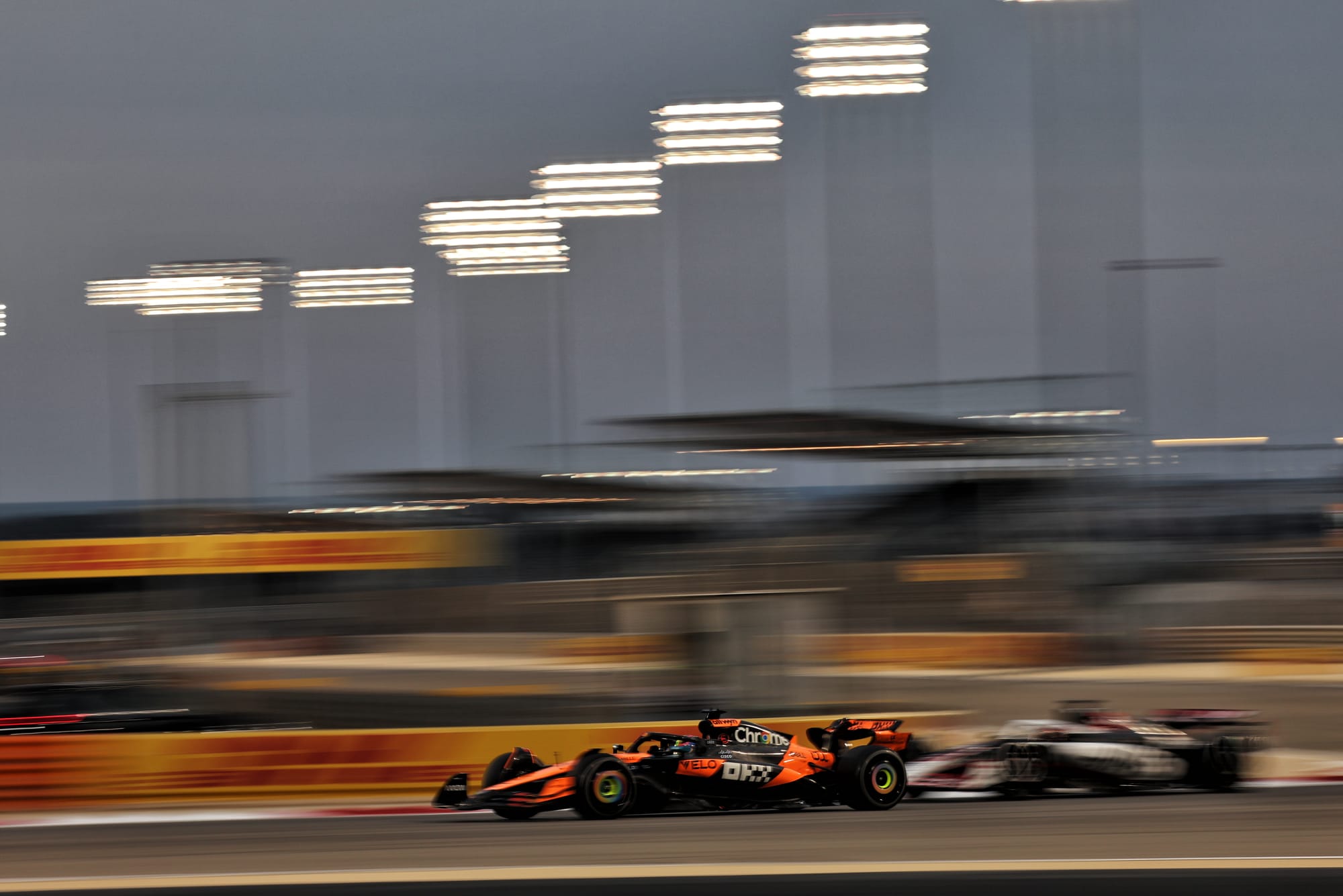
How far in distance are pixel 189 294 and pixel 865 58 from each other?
8514 mm

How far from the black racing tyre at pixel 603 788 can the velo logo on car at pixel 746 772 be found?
68 centimetres

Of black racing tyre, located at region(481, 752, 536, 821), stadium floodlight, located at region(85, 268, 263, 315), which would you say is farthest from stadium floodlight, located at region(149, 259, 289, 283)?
black racing tyre, located at region(481, 752, 536, 821)

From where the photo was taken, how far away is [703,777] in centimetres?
955

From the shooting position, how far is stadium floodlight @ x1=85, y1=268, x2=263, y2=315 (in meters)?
16.0

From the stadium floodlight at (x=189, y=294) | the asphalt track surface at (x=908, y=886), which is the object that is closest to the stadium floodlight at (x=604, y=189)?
the stadium floodlight at (x=189, y=294)

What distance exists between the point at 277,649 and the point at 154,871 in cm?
2406

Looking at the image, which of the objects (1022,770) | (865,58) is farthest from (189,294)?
(1022,770)

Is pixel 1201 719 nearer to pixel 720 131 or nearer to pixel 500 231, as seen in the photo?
pixel 720 131

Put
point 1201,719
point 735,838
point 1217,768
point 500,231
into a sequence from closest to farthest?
point 735,838 < point 1217,768 < point 1201,719 < point 500,231

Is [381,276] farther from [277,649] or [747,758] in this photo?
[277,649]

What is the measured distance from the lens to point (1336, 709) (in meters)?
16.6

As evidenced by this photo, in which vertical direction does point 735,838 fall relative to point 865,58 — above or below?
below

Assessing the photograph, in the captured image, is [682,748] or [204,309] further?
[204,309]

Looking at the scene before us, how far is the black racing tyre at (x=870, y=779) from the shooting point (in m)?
9.75
